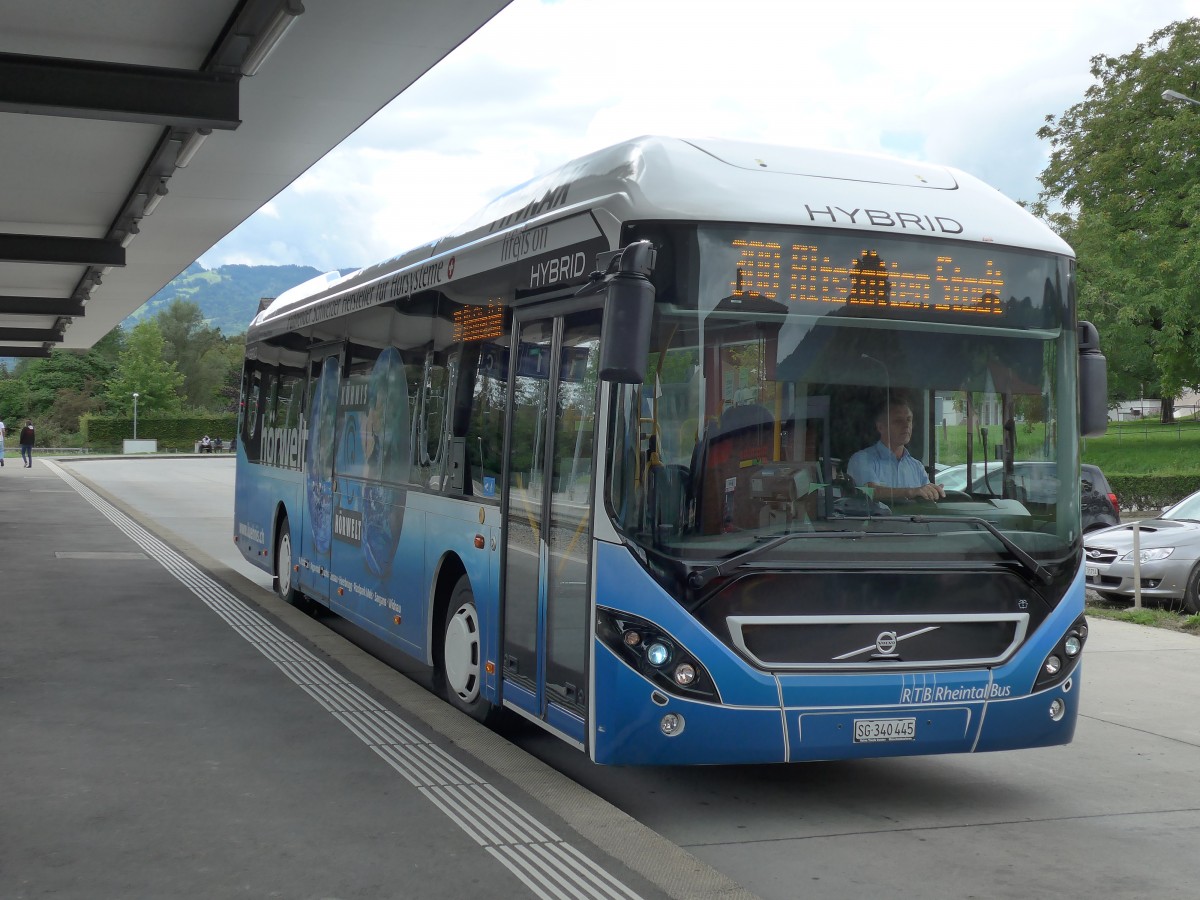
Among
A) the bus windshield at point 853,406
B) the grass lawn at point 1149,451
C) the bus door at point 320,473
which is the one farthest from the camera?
the grass lawn at point 1149,451

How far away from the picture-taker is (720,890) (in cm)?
512

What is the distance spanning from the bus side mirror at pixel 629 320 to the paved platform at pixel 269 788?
1941 mm

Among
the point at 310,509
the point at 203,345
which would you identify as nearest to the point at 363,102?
the point at 310,509

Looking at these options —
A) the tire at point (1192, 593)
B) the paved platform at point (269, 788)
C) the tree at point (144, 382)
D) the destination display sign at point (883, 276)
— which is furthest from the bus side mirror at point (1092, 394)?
the tree at point (144, 382)

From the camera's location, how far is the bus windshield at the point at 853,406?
6.03 m

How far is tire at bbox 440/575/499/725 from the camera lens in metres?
7.94

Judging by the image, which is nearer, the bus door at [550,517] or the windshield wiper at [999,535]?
the windshield wiper at [999,535]

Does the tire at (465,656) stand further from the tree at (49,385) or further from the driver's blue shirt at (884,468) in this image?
the tree at (49,385)

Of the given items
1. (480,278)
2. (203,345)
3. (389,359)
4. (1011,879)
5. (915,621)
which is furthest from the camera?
(203,345)

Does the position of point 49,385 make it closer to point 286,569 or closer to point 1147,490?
point 1147,490

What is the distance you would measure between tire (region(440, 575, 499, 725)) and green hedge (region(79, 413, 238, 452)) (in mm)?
84447

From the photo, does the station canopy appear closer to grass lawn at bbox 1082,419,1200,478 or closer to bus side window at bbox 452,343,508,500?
bus side window at bbox 452,343,508,500

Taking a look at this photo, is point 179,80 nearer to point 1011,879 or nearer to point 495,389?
point 495,389

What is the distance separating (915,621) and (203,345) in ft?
517
